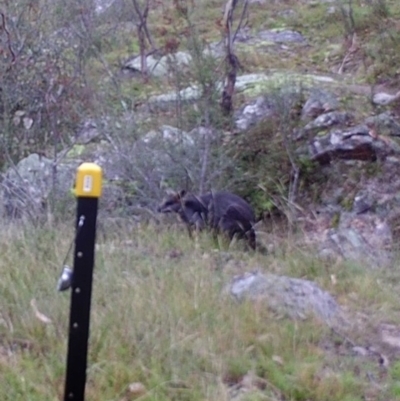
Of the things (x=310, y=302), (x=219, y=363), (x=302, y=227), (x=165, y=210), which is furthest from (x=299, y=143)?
(x=219, y=363)

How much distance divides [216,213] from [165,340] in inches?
150

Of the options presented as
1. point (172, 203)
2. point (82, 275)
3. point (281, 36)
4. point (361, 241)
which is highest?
point (281, 36)

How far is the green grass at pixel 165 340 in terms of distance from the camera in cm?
391

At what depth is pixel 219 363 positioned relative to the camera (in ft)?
13.5

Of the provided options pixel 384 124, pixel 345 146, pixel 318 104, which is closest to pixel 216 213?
pixel 345 146

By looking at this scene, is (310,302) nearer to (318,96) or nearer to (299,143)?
(299,143)

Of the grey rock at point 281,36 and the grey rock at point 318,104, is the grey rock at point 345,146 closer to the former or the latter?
the grey rock at point 318,104

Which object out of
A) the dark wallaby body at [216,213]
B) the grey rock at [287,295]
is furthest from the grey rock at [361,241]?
the grey rock at [287,295]

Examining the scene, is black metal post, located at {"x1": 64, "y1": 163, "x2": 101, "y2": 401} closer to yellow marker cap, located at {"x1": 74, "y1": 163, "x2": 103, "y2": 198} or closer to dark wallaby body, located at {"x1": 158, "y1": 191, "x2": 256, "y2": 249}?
yellow marker cap, located at {"x1": 74, "y1": 163, "x2": 103, "y2": 198}

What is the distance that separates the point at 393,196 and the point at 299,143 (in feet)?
5.51

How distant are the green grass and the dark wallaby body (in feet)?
7.78

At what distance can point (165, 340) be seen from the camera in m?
4.24

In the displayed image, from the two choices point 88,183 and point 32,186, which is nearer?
point 88,183

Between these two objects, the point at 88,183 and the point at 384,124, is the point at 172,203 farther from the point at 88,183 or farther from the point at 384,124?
the point at 88,183
